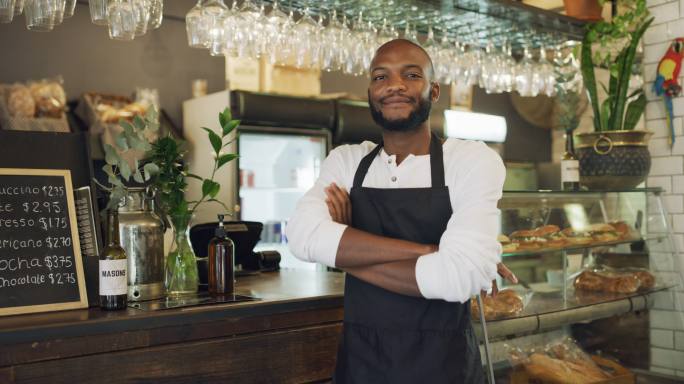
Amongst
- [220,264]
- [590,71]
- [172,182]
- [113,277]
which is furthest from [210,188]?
[590,71]

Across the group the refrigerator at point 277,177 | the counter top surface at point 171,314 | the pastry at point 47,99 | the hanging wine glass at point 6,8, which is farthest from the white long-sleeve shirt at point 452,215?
the refrigerator at point 277,177

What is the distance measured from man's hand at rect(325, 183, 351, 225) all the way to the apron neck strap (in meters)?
0.06

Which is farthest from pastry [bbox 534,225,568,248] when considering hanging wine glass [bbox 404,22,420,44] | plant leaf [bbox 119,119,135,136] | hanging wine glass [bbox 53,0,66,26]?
hanging wine glass [bbox 53,0,66,26]

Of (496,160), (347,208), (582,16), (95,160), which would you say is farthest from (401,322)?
(95,160)

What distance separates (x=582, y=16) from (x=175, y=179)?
2.53 metres

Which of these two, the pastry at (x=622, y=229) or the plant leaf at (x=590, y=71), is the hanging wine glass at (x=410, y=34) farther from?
the pastry at (x=622, y=229)

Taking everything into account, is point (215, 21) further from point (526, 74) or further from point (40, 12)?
point (526, 74)

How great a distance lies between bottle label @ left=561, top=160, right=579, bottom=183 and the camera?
3193mm

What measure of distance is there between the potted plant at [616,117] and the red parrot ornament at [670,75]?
11cm

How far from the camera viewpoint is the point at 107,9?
242 centimetres

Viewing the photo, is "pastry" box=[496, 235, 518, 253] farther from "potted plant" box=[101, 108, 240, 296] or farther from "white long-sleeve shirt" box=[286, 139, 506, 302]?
"potted plant" box=[101, 108, 240, 296]

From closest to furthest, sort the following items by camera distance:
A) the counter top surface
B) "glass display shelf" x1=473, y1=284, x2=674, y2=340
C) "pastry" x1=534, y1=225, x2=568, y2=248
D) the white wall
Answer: the counter top surface < "glass display shelf" x1=473, y1=284, x2=674, y2=340 < "pastry" x1=534, y1=225, x2=568, y2=248 < the white wall

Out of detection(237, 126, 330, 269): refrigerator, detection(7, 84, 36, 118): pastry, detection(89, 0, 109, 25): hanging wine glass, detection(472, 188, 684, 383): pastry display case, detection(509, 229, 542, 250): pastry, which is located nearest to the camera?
detection(89, 0, 109, 25): hanging wine glass

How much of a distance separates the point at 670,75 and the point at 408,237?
2.42m
